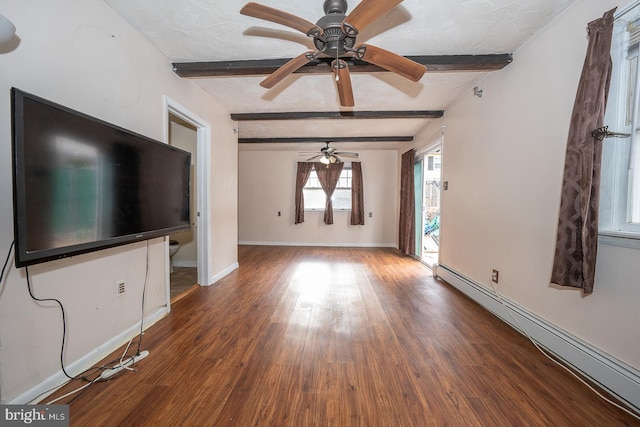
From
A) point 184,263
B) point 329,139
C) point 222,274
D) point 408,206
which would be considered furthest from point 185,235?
point 408,206

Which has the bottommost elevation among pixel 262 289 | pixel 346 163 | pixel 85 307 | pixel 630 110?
pixel 262 289

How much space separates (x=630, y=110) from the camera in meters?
1.38

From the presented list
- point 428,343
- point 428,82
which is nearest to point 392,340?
point 428,343

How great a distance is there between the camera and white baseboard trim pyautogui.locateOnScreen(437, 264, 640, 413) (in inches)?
51.1

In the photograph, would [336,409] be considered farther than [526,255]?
No

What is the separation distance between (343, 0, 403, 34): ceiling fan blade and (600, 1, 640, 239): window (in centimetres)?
133

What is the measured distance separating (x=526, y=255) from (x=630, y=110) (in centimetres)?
114

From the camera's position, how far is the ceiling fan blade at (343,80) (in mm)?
1696

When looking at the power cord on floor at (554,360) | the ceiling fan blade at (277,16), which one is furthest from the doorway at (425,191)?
the ceiling fan blade at (277,16)

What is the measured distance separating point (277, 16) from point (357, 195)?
4944 mm

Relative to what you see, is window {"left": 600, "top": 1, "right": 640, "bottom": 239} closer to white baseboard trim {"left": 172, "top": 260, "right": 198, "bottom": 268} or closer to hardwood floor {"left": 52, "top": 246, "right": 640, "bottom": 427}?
hardwood floor {"left": 52, "top": 246, "right": 640, "bottom": 427}

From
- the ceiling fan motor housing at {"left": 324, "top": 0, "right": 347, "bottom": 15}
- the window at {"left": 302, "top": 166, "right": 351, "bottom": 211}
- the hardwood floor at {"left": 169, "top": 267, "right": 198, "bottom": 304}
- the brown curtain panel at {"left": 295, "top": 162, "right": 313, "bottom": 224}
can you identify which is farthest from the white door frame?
the window at {"left": 302, "top": 166, "right": 351, "bottom": 211}

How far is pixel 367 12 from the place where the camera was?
51.9 inches

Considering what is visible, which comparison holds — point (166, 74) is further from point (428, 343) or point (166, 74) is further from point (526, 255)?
point (526, 255)
